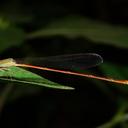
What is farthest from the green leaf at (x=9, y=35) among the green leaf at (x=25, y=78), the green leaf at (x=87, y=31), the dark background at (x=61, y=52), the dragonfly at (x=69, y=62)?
the green leaf at (x=25, y=78)

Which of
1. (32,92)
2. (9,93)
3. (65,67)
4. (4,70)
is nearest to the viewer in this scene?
(4,70)

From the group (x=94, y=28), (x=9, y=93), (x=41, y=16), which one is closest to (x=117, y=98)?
(x=94, y=28)

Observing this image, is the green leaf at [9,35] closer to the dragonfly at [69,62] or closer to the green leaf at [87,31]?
the green leaf at [87,31]

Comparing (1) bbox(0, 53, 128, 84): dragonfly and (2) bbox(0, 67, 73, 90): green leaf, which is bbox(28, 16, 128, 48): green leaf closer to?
(1) bbox(0, 53, 128, 84): dragonfly

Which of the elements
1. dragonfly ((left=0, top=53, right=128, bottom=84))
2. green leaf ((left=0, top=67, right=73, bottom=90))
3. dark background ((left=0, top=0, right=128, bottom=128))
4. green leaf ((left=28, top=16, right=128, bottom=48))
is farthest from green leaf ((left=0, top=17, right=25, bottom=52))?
green leaf ((left=0, top=67, right=73, bottom=90))

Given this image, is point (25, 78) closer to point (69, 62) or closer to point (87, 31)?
point (69, 62)

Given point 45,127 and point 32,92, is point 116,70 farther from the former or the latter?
point 45,127
